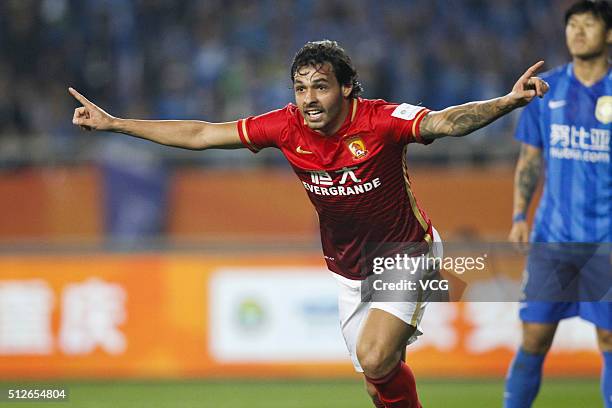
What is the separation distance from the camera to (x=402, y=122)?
17.9ft

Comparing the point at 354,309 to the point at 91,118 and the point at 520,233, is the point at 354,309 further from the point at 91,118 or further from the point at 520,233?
the point at 91,118

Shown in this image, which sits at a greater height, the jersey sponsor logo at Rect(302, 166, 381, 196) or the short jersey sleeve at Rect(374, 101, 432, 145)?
the short jersey sleeve at Rect(374, 101, 432, 145)

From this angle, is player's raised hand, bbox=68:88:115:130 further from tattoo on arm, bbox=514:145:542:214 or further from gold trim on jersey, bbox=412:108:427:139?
tattoo on arm, bbox=514:145:542:214

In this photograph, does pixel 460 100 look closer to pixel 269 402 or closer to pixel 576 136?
pixel 269 402

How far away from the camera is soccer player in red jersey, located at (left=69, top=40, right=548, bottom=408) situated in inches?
215

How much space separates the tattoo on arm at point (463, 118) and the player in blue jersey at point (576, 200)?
4.36ft

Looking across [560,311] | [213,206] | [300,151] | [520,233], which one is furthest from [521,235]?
[213,206]

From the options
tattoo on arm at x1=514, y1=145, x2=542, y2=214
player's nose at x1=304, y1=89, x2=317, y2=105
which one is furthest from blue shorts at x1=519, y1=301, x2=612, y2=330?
player's nose at x1=304, y1=89, x2=317, y2=105

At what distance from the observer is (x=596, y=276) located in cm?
633

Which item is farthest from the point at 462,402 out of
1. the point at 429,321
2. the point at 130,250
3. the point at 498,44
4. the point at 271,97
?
the point at 498,44

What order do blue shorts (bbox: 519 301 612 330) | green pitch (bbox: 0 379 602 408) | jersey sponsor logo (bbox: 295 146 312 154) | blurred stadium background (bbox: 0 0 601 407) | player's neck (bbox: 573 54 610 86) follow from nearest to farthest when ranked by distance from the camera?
jersey sponsor logo (bbox: 295 146 312 154), blue shorts (bbox: 519 301 612 330), player's neck (bbox: 573 54 610 86), green pitch (bbox: 0 379 602 408), blurred stadium background (bbox: 0 0 601 407)

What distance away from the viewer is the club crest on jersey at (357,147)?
18.1ft

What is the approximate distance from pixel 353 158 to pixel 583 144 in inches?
62.2

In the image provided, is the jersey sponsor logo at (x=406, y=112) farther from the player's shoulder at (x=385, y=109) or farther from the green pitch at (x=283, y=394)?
the green pitch at (x=283, y=394)
